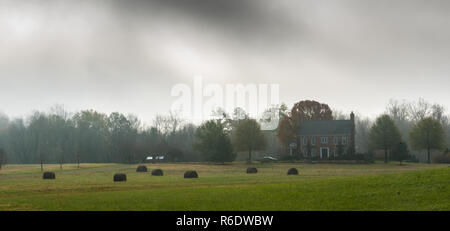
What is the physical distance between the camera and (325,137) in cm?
9625

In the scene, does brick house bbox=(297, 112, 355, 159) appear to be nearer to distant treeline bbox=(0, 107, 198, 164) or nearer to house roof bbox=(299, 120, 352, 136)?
house roof bbox=(299, 120, 352, 136)

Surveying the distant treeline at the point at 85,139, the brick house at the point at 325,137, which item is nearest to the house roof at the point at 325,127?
the brick house at the point at 325,137

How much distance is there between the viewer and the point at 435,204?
16.4 meters

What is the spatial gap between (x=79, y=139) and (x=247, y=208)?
10530 centimetres

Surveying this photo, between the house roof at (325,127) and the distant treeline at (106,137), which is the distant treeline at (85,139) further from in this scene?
the house roof at (325,127)

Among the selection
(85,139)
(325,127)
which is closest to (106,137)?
(85,139)

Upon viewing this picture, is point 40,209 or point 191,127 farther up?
point 191,127

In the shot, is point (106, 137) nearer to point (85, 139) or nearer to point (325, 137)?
point (85, 139)

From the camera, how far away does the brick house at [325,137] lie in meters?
94.7

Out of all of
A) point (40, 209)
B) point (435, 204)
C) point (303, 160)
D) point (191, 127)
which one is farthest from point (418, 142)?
point (40, 209)

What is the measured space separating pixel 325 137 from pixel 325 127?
2.50 meters

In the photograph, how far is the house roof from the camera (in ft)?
314
